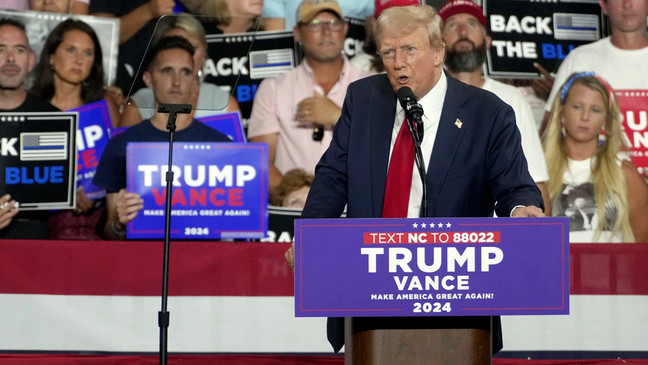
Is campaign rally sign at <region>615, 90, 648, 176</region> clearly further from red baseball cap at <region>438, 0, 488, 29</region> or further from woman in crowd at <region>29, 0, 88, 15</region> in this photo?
A: woman in crowd at <region>29, 0, 88, 15</region>

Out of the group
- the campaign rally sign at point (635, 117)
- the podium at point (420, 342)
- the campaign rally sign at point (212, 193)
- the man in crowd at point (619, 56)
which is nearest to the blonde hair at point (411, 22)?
the podium at point (420, 342)

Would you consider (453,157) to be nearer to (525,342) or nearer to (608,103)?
(525,342)

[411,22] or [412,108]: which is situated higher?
[411,22]

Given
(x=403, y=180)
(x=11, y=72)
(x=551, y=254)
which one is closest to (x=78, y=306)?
(x=11, y=72)

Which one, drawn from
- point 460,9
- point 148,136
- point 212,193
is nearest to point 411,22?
point 212,193

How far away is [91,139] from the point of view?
5070 millimetres

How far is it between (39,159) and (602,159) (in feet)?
9.51

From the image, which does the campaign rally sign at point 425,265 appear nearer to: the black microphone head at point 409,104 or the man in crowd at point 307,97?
the black microphone head at point 409,104

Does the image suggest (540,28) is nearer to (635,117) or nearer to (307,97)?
(635,117)

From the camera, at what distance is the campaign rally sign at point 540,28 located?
5.33 metres

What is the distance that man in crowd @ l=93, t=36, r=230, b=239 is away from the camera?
4023 millimetres

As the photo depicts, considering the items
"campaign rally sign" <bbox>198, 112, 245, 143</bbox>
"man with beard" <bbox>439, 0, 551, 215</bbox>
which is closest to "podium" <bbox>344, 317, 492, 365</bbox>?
"man with beard" <bbox>439, 0, 551, 215</bbox>

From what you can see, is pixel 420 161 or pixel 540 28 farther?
pixel 540 28

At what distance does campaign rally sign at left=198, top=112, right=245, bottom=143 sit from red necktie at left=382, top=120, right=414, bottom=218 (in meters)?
2.29
